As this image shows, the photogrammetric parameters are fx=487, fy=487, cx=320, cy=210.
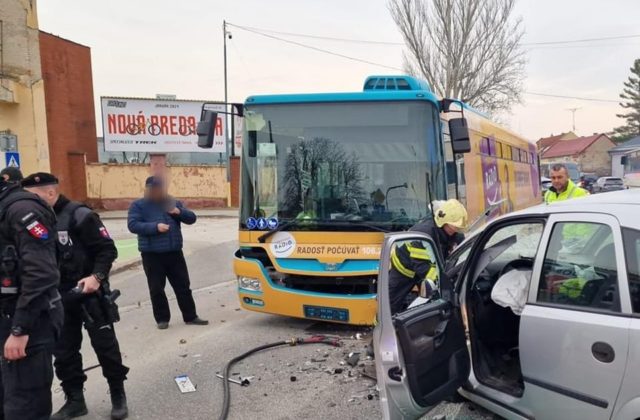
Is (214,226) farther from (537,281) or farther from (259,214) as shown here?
(537,281)

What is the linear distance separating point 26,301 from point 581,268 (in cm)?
302

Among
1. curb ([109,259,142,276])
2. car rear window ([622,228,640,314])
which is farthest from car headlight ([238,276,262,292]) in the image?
curb ([109,259,142,276])

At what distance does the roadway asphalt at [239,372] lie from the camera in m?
3.73

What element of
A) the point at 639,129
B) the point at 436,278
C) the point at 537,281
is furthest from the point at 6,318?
the point at 639,129

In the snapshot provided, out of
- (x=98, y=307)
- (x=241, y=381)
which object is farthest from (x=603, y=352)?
(x=98, y=307)

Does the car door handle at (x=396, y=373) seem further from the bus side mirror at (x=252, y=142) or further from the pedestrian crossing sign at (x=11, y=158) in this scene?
the pedestrian crossing sign at (x=11, y=158)

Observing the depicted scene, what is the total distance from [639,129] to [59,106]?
68146 millimetres

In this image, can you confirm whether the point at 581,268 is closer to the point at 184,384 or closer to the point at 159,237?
the point at 184,384

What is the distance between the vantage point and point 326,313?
16.8ft

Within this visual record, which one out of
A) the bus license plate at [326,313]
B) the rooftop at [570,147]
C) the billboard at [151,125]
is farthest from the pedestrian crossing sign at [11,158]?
the rooftop at [570,147]

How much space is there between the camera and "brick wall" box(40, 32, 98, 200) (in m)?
22.2

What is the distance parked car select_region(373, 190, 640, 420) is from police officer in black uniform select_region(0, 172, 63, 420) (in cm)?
193

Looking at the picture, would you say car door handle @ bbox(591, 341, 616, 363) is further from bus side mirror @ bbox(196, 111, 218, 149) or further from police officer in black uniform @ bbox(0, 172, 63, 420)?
bus side mirror @ bbox(196, 111, 218, 149)

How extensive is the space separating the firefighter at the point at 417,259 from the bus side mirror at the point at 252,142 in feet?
7.04
